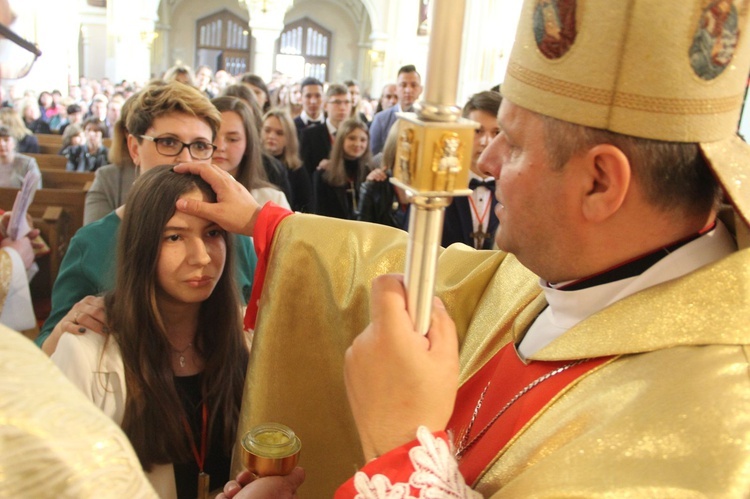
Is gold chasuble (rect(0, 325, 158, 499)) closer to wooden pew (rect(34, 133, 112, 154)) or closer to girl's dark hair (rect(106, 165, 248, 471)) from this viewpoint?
girl's dark hair (rect(106, 165, 248, 471))

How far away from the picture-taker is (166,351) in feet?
5.44

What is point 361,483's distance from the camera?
92 cm

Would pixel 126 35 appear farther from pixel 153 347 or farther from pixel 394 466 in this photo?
pixel 394 466

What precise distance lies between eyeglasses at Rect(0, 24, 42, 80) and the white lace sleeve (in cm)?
67

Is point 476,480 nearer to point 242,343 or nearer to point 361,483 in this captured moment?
point 361,483

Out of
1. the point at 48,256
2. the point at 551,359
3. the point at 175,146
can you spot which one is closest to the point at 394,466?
the point at 551,359

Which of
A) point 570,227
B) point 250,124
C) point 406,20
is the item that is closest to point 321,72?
point 406,20

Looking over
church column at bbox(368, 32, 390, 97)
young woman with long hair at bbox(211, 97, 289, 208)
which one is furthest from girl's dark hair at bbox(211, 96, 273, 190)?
church column at bbox(368, 32, 390, 97)

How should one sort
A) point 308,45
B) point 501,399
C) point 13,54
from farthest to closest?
point 308,45 → point 501,399 → point 13,54

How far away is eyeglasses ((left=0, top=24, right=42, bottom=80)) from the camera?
2.76 ft

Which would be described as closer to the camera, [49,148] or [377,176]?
[377,176]

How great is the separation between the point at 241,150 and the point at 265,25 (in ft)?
56.9

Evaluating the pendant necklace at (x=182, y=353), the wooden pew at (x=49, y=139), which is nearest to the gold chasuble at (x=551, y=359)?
the pendant necklace at (x=182, y=353)

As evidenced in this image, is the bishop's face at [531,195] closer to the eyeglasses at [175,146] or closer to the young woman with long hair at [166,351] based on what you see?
the young woman with long hair at [166,351]
